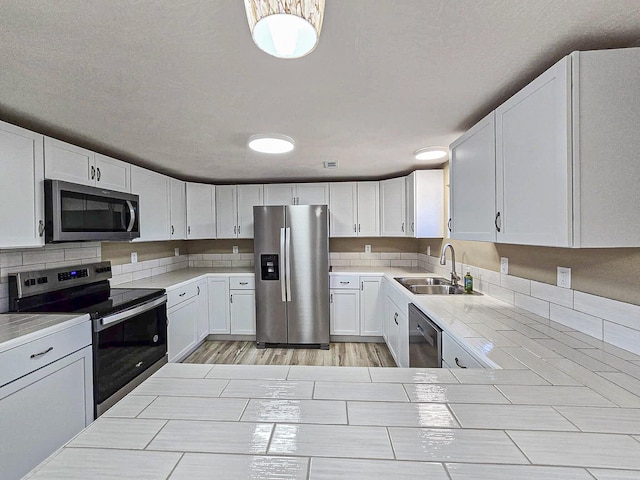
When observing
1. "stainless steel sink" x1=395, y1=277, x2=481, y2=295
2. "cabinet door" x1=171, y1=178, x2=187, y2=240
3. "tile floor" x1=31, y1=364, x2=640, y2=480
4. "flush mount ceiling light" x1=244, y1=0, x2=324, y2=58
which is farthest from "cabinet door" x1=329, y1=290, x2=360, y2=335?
"flush mount ceiling light" x1=244, y1=0, x2=324, y2=58

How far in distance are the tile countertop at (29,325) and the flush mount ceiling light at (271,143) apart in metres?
1.58

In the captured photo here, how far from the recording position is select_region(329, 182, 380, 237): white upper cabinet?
12.6 ft

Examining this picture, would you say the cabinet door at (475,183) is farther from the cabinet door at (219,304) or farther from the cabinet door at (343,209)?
the cabinet door at (219,304)

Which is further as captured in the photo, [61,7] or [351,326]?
[351,326]

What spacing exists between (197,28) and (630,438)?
67.3 inches

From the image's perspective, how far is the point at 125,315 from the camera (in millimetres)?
2115

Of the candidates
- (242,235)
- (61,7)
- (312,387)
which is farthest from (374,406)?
(242,235)

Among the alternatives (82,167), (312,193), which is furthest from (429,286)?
(82,167)

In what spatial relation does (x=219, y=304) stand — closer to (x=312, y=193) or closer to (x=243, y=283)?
(x=243, y=283)

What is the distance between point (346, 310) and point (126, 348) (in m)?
2.27

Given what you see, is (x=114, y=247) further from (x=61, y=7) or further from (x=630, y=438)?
(x=630, y=438)

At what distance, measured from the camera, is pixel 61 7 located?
3.08 feet

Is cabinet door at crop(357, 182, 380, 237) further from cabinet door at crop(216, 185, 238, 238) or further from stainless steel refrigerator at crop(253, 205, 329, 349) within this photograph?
cabinet door at crop(216, 185, 238, 238)

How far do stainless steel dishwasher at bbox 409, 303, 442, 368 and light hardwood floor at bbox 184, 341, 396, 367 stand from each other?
0.94 meters
